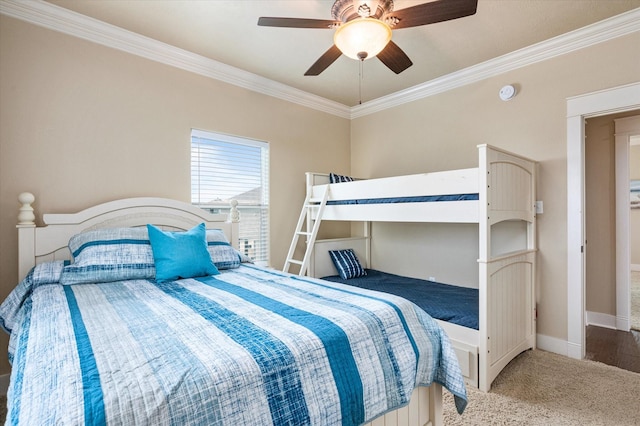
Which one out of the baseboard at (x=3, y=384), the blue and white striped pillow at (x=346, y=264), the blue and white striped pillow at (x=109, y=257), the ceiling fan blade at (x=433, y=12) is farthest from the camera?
the blue and white striped pillow at (x=346, y=264)

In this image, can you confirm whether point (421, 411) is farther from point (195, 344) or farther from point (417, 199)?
point (417, 199)

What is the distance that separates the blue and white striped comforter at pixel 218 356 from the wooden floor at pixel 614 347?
77.1 inches

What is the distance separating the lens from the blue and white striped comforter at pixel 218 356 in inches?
30.4

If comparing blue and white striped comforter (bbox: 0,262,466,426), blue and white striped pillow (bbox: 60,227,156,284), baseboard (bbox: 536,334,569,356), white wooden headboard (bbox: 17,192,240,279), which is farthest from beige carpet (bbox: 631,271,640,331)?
blue and white striped pillow (bbox: 60,227,156,284)

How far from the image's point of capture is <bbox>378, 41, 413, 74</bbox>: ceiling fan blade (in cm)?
196

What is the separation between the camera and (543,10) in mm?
2230

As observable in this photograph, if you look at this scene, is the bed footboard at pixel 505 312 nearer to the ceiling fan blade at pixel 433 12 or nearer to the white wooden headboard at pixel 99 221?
the ceiling fan blade at pixel 433 12

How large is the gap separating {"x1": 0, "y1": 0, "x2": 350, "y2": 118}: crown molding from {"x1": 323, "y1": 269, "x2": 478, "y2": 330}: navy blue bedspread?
216cm

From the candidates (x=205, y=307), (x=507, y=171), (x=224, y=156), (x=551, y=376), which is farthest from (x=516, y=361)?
(x=224, y=156)

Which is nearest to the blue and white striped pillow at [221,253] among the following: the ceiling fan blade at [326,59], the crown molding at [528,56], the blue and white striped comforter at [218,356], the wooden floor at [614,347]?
the blue and white striped comforter at [218,356]

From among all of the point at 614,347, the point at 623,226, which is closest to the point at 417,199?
the point at 614,347

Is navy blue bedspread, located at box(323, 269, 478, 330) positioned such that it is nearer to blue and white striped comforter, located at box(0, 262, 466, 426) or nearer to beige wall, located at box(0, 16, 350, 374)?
blue and white striped comforter, located at box(0, 262, 466, 426)

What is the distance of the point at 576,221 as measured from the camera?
8.44 feet

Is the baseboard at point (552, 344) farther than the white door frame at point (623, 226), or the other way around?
the white door frame at point (623, 226)
